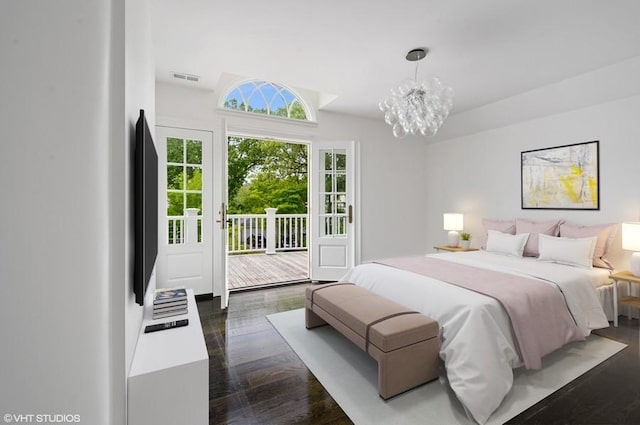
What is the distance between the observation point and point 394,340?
169 cm

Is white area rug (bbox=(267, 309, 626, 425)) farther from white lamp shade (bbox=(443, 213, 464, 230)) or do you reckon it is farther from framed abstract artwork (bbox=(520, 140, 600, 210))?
white lamp shade (bbox=(443, 213, 464, 230))

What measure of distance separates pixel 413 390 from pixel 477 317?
2.07 feet

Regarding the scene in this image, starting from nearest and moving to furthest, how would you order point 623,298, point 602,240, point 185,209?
1. point 623,298
2. point 602,240
3. point 185,209

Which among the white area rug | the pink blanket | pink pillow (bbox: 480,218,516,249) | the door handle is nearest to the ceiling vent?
the door handle

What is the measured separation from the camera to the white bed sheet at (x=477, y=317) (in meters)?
1.59

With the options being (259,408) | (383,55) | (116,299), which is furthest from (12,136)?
(383,55)

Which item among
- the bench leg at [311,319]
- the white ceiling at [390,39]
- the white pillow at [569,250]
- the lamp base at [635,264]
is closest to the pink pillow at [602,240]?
the white pillow at [569,250]

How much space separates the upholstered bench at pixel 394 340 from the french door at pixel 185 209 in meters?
2.15

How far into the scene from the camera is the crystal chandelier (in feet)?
8.07

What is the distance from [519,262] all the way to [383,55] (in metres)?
2.61

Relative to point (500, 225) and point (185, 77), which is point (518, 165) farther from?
point (185, 77)

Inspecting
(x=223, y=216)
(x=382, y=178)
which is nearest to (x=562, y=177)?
(x=382, y=178)

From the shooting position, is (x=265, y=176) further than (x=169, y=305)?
Yes

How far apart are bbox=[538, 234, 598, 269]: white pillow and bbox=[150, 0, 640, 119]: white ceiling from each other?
5.85 ft
